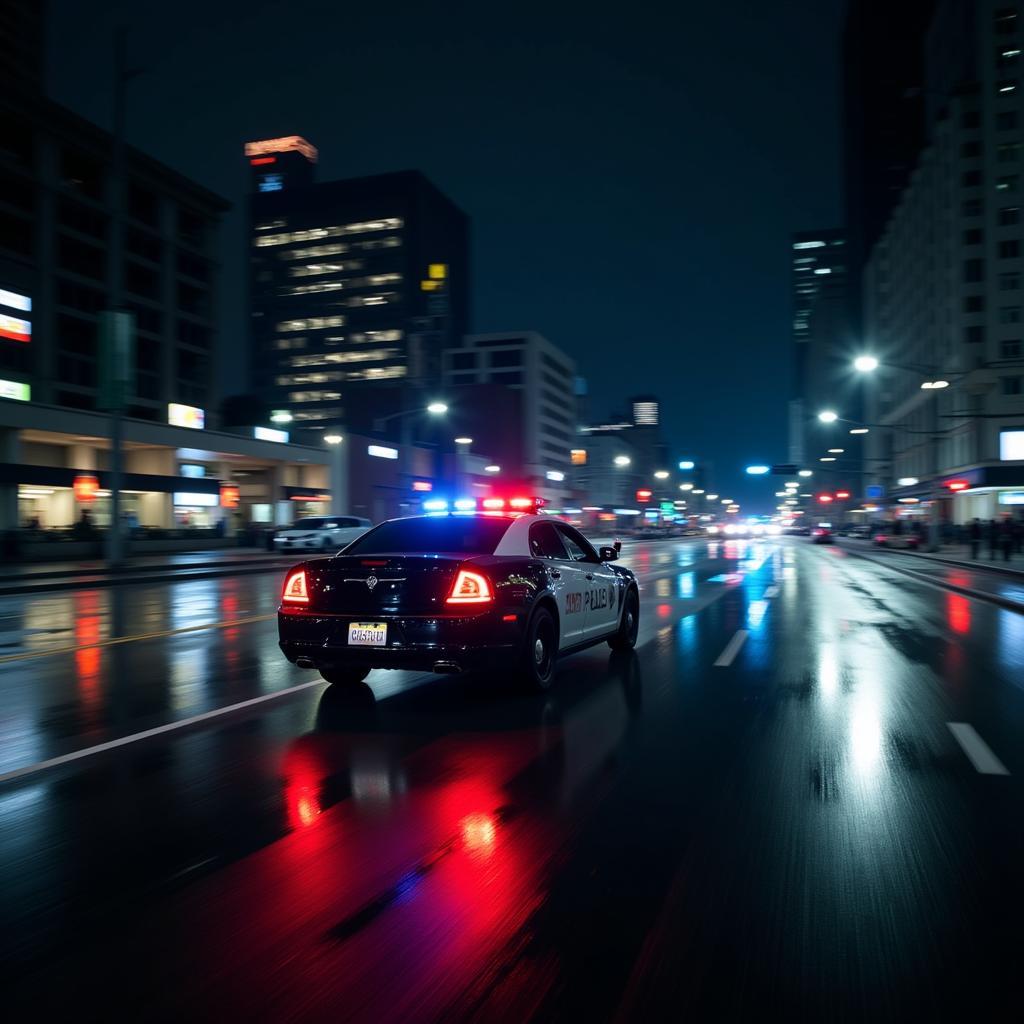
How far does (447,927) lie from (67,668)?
7919 mm

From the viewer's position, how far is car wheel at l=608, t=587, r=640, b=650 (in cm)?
1118

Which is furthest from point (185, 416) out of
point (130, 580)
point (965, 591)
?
point (965, 591)

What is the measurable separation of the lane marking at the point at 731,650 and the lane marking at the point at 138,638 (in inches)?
284

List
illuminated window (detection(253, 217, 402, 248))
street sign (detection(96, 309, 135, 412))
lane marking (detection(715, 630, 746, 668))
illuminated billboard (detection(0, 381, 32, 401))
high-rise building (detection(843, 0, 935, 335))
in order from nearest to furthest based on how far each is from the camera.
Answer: lane marking (detection(715, 630, 746, 668)), street sign (detection(96, 309, 135, 412)), illuminated billboard (detection(0, 381, 32, 401)), high-rise building (detection(843, 0, 935, 335)), illuminated window (detection(253, 217, 402, 248))

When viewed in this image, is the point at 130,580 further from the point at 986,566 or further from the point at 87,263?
the point at 87,263

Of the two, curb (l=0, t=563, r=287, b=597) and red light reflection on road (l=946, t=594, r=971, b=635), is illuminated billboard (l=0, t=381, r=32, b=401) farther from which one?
red light reflection on road (l=946, t=594, r=971, b=635)

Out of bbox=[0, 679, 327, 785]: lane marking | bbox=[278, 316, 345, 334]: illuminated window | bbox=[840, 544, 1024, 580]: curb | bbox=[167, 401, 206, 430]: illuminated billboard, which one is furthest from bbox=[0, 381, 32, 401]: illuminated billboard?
bbox=[278, 316, 345, 334]: illuminated window

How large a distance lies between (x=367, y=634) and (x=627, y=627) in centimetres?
449

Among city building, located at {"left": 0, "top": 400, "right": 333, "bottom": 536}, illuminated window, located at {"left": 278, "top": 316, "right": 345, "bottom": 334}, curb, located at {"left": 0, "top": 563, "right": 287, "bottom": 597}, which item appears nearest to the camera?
curb, located at {"left": 0, "top": 563, "right": 287, "bottom": 597}

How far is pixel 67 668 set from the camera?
10.1 meters

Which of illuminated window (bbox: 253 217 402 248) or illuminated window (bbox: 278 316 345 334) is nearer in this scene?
illuminated window (bbox: 278 316 345 334)

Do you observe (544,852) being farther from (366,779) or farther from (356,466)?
(356,466)

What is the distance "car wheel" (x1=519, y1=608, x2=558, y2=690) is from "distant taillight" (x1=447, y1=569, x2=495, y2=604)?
63 centimetres

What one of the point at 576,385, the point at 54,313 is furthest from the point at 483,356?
the point at 54,313
